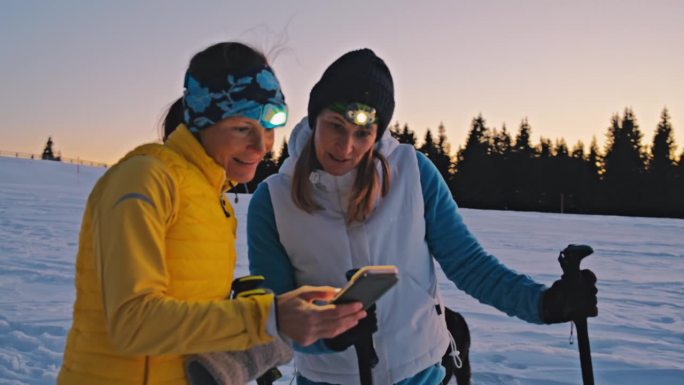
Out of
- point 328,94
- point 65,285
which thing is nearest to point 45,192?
point 65,285

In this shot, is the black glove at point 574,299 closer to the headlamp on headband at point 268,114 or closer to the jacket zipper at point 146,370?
the headlamp on headband at point 268,114

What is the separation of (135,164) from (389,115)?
1.16 metres

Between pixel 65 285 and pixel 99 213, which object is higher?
pixel 99 213

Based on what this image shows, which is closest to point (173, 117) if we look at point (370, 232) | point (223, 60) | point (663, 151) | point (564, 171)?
point (223, 60)

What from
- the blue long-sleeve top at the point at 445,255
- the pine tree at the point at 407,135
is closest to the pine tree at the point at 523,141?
the pine tree at the point at 407,135

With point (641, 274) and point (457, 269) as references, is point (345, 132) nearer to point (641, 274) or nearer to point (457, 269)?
point (457, 269)

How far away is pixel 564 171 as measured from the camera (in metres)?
56.4

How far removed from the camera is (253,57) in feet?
6.23

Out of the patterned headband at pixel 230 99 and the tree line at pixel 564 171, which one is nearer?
the patterned headband at pixel 230 99

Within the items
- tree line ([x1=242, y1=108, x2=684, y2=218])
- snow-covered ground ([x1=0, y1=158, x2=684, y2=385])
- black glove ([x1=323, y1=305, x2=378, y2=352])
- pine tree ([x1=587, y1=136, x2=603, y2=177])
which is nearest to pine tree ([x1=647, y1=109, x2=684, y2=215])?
tree line ([x1=242, y1=108, x2=684, y2=218])

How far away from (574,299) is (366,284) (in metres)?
0.95

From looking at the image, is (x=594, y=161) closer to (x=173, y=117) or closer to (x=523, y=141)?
(x=523, y=141)

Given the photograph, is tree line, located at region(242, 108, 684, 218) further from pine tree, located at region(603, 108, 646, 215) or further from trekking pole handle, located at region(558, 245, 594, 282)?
trekking pole handle, located at region(558, 245, 594, 282)

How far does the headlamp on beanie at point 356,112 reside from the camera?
2.27 meters
